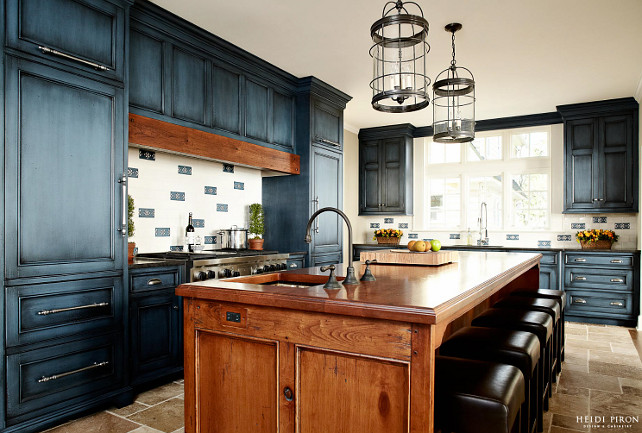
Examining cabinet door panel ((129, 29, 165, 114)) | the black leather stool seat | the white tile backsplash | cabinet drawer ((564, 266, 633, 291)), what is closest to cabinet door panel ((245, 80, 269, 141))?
the white tile backsplash

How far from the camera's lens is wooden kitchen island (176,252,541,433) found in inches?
59.9

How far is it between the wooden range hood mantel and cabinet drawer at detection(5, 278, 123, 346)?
111 cm

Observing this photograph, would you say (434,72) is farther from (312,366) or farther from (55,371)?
(55,371)

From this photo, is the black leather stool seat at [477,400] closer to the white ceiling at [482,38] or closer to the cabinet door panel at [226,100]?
the white ceiling at [482,38]

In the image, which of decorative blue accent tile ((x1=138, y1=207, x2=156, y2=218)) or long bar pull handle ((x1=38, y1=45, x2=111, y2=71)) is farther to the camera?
decorative blue accent tile ((x1=138, y1=207, x2=156, y2=218))

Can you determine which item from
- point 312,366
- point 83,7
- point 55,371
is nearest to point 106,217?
point 55,371

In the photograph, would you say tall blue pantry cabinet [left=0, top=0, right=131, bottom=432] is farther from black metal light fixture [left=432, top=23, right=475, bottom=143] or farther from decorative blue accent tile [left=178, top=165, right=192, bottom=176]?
black metal light fixture [left=432, top=23, right=475, bottom=143]

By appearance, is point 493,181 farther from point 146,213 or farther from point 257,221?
point 146,213

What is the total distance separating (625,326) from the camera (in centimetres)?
554

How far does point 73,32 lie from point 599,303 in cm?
619

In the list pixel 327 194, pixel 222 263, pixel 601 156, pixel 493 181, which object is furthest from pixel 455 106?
pixel 493 181

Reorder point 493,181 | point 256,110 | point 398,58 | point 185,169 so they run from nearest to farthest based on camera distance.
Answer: point 398,58, point 185,169, point 256,110, point 493,181

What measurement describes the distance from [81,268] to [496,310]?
2.73m

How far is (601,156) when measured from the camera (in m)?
5.94
